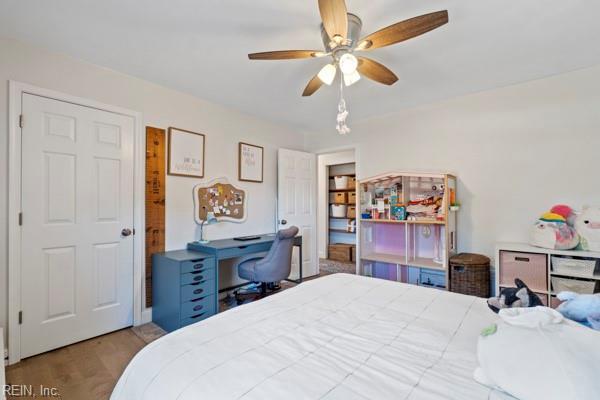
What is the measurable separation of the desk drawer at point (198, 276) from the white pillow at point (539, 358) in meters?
2.21

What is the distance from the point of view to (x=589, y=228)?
2.29m

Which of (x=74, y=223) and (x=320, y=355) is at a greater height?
(x=74, y=223)

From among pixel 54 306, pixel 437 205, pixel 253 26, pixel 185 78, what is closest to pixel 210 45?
pixel 253 26

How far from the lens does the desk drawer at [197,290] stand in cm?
242

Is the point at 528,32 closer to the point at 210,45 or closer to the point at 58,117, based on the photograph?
the point at 210,45

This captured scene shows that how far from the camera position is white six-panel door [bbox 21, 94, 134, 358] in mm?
2092

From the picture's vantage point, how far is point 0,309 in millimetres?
1970

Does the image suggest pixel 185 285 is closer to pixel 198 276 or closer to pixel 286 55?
pixel 198 276

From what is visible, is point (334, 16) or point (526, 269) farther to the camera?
point (526, 269)

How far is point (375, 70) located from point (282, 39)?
70cm

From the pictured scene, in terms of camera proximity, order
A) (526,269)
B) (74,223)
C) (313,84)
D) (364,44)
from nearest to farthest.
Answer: (364,44) < (313,84) < (74,223) < (526,269)

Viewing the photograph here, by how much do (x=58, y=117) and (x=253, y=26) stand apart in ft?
5.66

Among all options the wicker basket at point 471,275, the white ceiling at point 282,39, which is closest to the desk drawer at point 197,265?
the white ceiling at point 282,39

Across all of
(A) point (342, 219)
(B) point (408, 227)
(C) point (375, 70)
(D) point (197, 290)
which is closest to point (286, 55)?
(C) point (375, 70)
